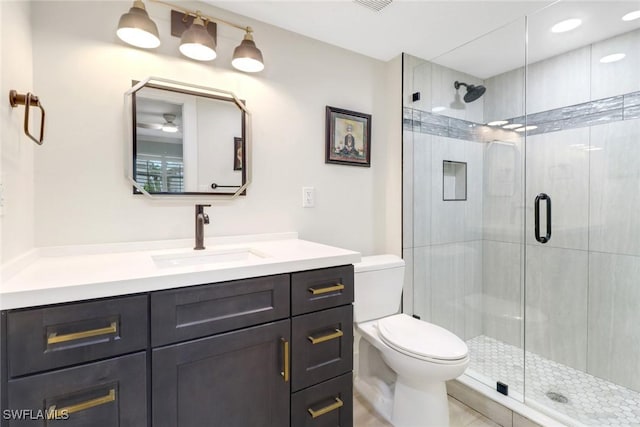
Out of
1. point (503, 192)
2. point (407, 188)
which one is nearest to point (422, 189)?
point (407, 188)

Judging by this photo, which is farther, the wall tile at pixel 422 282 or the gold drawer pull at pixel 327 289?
the wall tile at pixel 422 282

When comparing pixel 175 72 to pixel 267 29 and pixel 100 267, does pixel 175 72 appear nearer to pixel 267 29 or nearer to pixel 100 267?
pixel 267 29

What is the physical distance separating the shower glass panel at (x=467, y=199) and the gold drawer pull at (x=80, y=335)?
1806 millimetres

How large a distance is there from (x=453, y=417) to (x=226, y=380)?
4.45 ft

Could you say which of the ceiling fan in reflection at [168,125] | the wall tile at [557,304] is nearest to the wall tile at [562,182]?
the wall tile at [557,304]

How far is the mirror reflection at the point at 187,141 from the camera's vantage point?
1461mm

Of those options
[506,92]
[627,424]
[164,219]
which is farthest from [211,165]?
[627,424]

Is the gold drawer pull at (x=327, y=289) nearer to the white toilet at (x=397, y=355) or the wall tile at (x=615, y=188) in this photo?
the white toilet at (x=397, y=355)

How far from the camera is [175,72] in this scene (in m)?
1.54

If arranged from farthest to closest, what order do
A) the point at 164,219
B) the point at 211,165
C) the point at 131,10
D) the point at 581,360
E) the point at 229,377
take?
the point at 581,360 → the point at 211,165 → the point at 164,219 → the point at 131,10 → the point at 229,377

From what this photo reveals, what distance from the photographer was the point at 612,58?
6.26ft

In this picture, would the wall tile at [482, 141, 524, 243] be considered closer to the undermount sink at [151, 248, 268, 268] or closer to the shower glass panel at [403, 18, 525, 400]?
the shower glass panel at [403, 18, 525, 400]

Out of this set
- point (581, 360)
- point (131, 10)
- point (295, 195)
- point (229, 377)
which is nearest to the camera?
point (229, 377)

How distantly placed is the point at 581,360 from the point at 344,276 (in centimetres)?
191
